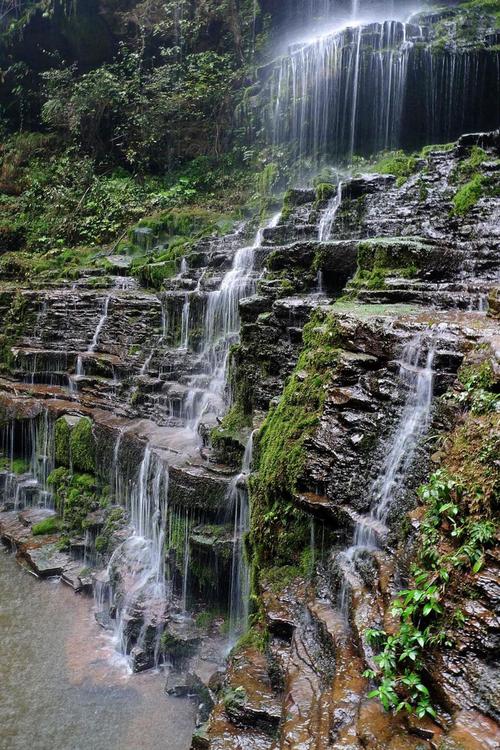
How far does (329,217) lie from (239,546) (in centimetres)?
814

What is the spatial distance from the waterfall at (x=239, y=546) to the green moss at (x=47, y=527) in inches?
195

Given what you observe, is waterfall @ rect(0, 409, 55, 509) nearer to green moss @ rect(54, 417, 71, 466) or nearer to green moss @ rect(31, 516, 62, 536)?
green moss @ rect(54, 417, 71, 466)

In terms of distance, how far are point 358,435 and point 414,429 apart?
0.57 m

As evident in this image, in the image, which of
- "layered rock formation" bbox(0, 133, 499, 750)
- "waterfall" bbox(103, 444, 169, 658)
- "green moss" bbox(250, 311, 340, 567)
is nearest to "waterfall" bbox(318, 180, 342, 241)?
"layered rock formation" bbox(0, 133, 499, 750)

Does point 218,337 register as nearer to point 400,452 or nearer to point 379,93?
point 400,452

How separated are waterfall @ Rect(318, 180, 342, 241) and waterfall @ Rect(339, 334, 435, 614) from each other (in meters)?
7.16

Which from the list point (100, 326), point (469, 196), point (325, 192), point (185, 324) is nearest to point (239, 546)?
point (185, 324)

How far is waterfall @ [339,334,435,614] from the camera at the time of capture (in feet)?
16.2

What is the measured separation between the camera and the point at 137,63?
23.3 meters

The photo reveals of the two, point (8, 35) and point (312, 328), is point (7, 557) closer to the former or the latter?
point (312, 328)

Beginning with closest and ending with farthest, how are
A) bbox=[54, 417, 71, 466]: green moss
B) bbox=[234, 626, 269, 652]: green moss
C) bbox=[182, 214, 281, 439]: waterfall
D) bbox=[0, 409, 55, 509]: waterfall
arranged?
bbox=[234, 626, 269, 652]: green moss
bbox=[182, 214, 281, 439]: waterfall
bbox=[54, 417, 71, 466]: green moss
bbox=[0, 409, 55, 509]: waterfall

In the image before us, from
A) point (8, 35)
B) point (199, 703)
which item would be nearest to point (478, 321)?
point (199, 703)

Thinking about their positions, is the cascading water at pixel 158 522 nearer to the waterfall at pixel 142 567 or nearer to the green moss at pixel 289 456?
the waterfall at pixel 142 567

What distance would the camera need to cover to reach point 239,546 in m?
7.55
